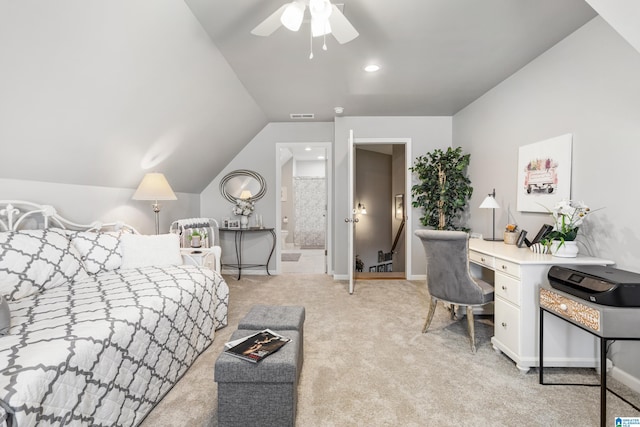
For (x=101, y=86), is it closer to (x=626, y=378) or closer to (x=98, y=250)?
(x=98, y=250)

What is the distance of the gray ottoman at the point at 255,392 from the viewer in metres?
1.41

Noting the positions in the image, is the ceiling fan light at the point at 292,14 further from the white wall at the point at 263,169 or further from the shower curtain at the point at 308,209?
the shower curtain at the point at 308,209

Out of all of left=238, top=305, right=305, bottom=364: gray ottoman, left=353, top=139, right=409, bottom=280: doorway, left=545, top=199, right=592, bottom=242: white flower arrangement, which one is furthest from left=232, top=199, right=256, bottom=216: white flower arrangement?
left=545, top=199, right=592, bottom=242: white flower arrangement

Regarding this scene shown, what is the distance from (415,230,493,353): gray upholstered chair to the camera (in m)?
2.34

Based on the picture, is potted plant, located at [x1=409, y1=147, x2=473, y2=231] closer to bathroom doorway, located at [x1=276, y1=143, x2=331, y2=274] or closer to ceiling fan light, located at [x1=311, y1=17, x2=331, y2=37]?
ceiling fan light, located at [x1=311, y1=17, x2=331, y2=37]

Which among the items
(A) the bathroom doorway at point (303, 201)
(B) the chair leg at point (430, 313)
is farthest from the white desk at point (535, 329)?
(A) the bathroom doorway at point (303, 201)

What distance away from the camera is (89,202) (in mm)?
2699

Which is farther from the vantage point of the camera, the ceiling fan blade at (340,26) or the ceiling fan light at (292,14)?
the ceiling fan blade at (340,26)

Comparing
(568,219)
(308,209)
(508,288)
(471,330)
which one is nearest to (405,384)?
(471,330)

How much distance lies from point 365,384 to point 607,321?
1.29 metres

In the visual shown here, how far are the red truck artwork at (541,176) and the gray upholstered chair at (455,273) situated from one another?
3.02 feet

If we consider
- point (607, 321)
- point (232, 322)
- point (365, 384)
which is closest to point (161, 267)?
point (232, 322)

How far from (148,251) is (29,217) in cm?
81

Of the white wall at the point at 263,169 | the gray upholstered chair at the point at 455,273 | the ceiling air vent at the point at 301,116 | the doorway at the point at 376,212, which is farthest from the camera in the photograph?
the doorway at the point at 376,212
